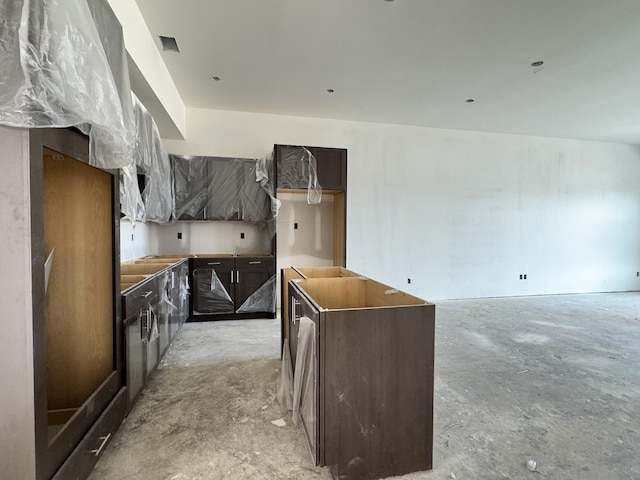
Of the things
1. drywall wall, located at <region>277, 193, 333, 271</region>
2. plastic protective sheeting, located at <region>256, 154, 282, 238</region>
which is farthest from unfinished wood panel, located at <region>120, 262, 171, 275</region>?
drywall wall, located at <region>277, 193, 333, 271</region>

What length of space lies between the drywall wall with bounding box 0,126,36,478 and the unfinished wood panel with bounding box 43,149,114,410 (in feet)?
2.08

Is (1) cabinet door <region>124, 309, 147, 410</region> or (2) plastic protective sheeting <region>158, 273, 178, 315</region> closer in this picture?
(1) cabinet door <region>124, 309, 147, 410</region>

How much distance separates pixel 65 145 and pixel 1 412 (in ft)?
3.31

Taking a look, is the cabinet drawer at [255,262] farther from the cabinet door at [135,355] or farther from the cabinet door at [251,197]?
the cabinet door at [135,355]

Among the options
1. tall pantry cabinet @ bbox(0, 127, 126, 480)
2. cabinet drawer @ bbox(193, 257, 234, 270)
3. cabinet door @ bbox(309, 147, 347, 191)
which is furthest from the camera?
cabinet door @ bbox(309, 147, 347, 191)

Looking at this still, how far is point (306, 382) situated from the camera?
5.50ft

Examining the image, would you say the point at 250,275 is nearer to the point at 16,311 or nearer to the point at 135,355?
the point at 135,355

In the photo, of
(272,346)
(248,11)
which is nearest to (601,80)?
(248,11)

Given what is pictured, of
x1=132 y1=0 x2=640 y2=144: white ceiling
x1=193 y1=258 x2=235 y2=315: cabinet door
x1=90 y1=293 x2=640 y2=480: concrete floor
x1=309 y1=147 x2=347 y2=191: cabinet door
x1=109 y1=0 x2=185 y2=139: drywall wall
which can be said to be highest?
x1=132 y1=0 x2=640 y2=144: white ceiling

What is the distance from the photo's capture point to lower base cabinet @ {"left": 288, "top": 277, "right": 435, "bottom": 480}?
1.43m

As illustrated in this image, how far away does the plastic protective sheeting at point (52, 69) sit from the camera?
38.1 inches

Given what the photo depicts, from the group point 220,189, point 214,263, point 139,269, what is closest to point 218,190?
point 220,189

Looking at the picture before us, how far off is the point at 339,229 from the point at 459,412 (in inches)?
119

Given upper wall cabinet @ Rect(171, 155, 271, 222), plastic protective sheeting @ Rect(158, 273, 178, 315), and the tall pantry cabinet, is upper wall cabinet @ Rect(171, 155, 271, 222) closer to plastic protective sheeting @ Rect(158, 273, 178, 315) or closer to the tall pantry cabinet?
plastic protective sheeting @ Rect(158, 273, 178, 315)
